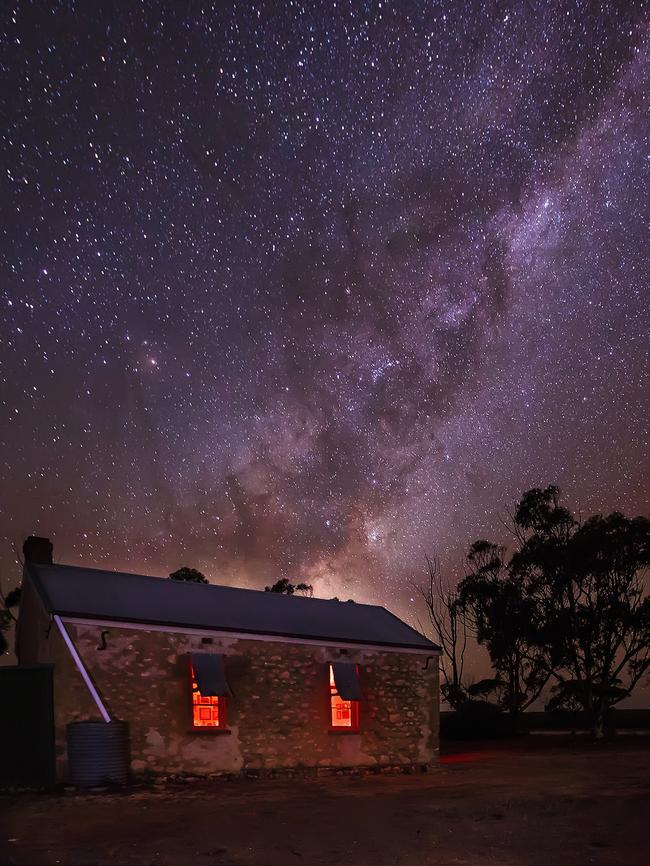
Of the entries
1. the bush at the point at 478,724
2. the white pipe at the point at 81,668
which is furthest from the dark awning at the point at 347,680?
the bush at the point at 478,724

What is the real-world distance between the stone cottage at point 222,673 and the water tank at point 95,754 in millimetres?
226

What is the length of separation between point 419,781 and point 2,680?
8.93 meters

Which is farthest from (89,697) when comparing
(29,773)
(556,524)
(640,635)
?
(640,635)

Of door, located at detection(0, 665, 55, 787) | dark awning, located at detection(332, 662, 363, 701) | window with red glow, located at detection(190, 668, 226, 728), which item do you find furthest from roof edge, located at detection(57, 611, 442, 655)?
door, located at detection(0, 665, 55, 787)

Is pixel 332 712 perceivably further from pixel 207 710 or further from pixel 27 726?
pixel 27 726

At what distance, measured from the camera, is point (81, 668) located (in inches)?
585

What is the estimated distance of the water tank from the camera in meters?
14.3

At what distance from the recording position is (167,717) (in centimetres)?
1573

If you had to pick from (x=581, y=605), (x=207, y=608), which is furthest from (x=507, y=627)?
(x=207, y=608)

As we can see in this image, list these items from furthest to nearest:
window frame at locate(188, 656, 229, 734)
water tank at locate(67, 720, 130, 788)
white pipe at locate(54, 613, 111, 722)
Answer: window frame at locate(188, 656, 229, 734) < white pipe at locate(54, 613, 111, 722) < water tank at locate(67, 720, 130, 788)

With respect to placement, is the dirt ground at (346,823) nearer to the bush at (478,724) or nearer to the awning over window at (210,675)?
the awning over window at (210,675)

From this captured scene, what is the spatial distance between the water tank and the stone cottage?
23 cm

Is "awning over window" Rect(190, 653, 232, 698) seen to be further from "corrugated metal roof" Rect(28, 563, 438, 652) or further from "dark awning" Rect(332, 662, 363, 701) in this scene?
"dark awning" Rect(332, 662, 363, 701)

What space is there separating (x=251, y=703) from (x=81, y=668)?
3988 millimetres
